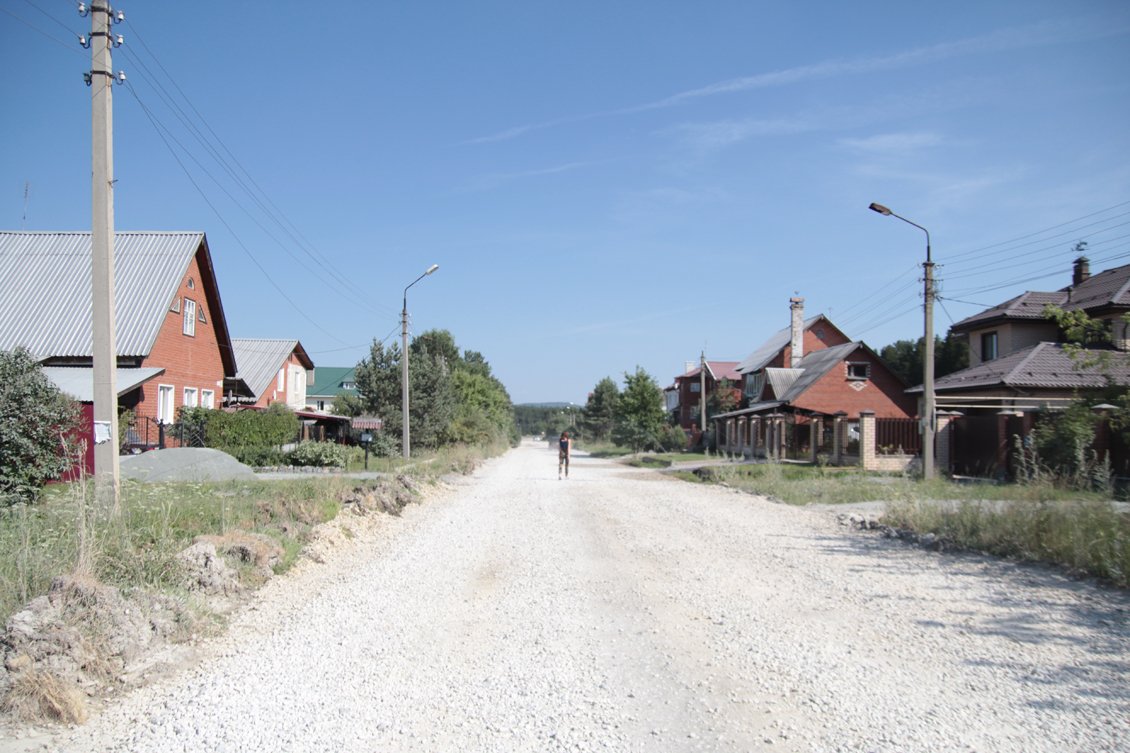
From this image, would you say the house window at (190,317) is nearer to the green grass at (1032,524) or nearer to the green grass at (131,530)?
the green grass at (131,530)

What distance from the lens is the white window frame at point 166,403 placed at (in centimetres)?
2630

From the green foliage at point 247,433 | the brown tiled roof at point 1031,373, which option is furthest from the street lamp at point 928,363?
the green foliage at point 247,433

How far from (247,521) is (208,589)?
2932mm

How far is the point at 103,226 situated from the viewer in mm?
10164

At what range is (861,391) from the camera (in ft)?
140

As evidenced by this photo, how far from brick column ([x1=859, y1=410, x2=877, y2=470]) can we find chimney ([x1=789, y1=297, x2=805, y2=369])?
905 inches

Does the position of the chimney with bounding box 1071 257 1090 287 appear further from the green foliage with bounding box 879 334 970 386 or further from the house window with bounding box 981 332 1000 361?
the green foliage with bounding box 879 334 970 386

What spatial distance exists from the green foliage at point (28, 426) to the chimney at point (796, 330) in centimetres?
4706

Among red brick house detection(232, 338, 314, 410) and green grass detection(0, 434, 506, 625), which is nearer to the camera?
green grass detection(0, 434, 506, 625)

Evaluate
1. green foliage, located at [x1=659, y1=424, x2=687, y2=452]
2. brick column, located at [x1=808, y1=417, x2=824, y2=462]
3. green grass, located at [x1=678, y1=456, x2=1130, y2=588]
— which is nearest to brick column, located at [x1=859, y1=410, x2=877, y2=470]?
brick column, located at [x1=808, y1=417, x2=824, y2=462]

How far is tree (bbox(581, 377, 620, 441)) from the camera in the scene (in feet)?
279

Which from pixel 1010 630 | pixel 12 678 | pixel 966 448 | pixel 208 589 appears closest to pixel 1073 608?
pixel 1010 630

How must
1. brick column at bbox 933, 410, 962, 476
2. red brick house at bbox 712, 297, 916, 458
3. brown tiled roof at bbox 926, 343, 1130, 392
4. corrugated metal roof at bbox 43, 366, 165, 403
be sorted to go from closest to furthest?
corrugated metal roof at bbox 43, 366, 165, 403 < brick column at bbox 933, 410, 962, 476 < brown tiled roof at bbox 926, 343, 1130, 392 < red brick house at bbox 712, 297, 916, 458

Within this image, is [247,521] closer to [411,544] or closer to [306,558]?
[306,558]
